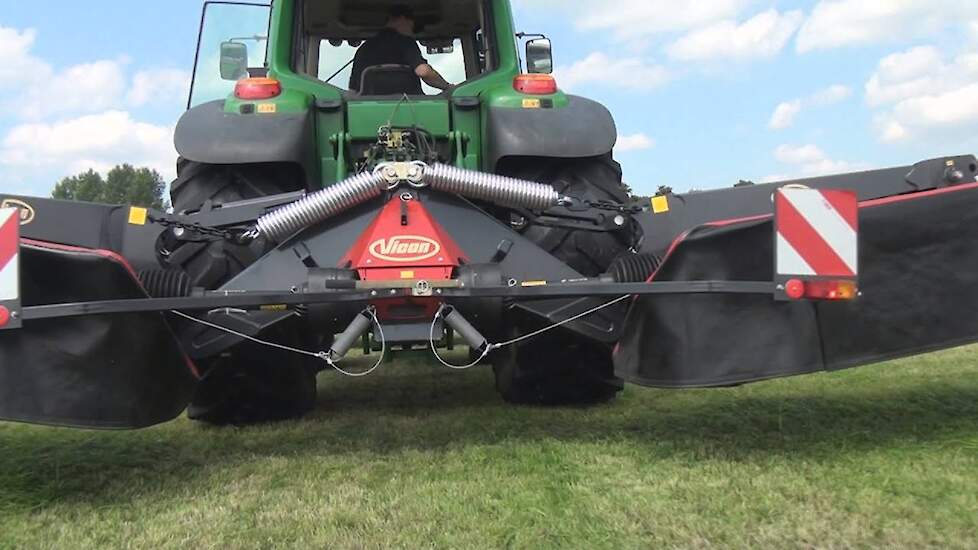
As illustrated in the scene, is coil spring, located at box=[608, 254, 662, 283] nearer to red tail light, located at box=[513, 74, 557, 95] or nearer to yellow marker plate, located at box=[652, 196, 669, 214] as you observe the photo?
yellow marker plate, located at box=[652, 196, 669, 214]

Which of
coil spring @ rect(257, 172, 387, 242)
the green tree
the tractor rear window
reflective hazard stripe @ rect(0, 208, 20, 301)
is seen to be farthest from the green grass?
the green tree

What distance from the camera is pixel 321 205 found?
10.2ft

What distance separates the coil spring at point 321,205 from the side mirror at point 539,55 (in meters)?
1.92

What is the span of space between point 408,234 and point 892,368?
3443 millimetres

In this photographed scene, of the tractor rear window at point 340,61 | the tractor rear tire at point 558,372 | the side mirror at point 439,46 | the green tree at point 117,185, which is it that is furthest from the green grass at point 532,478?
the green tree at point 117,185

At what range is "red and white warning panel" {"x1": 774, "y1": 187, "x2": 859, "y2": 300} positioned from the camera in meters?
2.62

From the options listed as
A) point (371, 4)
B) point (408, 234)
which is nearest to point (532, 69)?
point (371, 4)

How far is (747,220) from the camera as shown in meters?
2.78

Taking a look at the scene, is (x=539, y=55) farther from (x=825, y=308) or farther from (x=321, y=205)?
(x=825, y=308)

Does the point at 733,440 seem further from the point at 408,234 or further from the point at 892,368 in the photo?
the point at 892,368

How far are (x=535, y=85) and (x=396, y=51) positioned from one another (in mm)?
1121

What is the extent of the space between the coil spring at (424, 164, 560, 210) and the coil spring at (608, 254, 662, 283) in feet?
1.13

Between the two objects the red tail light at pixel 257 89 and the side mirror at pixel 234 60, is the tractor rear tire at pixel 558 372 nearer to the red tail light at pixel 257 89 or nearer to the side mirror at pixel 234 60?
the red tail light at pixel 257 89

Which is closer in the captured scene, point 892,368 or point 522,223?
point 522,223
